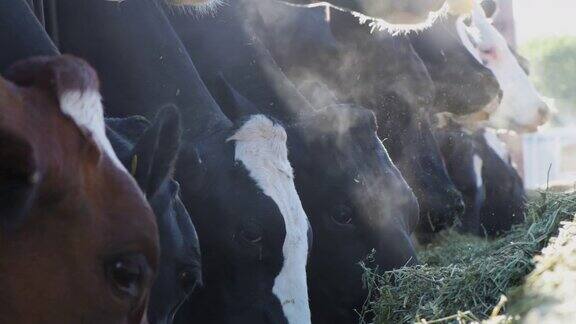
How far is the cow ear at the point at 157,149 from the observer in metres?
3.16

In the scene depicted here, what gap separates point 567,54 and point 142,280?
40.6 m

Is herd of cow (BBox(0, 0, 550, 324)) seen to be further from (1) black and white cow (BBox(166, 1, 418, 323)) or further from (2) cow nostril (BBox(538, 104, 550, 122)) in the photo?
(2) cow nostril (BBox(538, 104, 550, 122))

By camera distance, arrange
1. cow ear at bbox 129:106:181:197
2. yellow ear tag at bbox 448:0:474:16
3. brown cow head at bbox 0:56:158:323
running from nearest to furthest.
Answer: brown cow head at bbox 0:56:158:323 < cow ear at bbox 129:106:181:197 < yellow ear tag at bbox 448:0:474:16

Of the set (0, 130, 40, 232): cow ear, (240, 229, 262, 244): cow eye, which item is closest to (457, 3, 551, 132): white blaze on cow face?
(240, 229, 262, 244): cow eye

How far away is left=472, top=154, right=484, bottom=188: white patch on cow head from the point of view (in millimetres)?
9070

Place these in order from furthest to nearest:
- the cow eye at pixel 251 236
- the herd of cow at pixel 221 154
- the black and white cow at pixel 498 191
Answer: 1. the black and white cow at pixel 498 191
2. the cow eye at pixel 251 236
3. the herd of cow at pixel 221 154

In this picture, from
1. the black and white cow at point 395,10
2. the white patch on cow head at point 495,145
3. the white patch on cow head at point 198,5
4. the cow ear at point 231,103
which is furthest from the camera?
the white patch on cow head at point 495,145

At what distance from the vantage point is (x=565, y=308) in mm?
2533

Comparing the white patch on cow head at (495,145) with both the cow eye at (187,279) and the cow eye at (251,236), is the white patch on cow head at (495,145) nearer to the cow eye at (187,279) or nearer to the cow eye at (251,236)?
the cow eye at (251,236)

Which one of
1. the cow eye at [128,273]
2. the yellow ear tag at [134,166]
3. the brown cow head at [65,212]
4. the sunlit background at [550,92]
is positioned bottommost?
the sunlit background at [550,92]

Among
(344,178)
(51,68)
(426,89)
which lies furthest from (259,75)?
(51,68)

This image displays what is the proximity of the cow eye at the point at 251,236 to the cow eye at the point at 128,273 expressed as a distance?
1.39 metres

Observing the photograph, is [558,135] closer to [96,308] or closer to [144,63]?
[144,63]

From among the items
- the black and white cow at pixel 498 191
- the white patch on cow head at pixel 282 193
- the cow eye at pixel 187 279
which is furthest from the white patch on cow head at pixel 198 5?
the black and white cow at pixel 498 191
